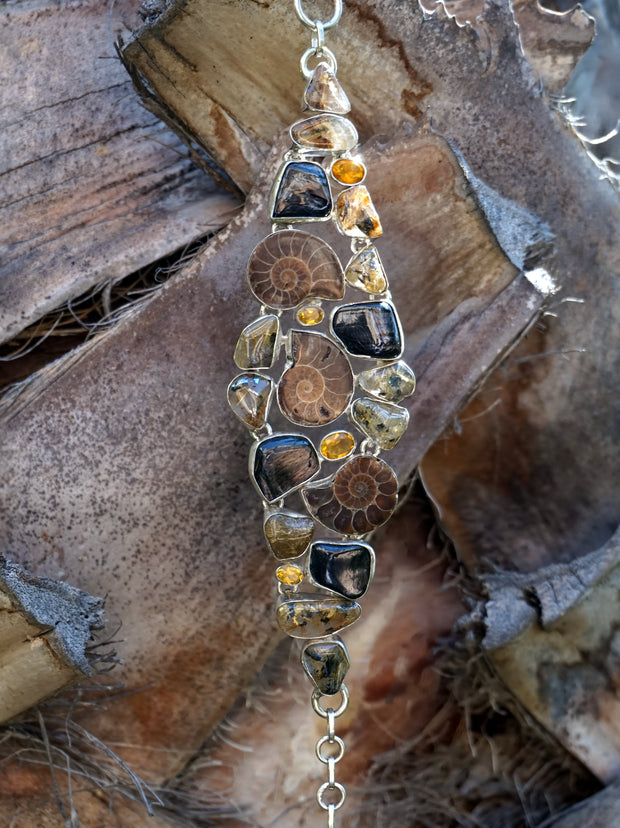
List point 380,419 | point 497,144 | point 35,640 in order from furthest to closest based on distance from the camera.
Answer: point 497,144 → point 380,419 → point 35,640

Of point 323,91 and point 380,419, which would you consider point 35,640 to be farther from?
point 323,91

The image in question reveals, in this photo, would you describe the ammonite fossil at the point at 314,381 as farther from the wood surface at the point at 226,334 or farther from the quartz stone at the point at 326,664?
the quartz stone at the point at 326,664

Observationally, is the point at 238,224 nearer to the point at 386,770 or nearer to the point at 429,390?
the point at 429,390

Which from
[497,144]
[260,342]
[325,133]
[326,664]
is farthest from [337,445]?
[497,144]

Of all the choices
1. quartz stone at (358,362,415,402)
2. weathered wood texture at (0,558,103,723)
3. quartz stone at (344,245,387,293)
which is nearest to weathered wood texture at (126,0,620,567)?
quartz stone at (344,245,387,293)

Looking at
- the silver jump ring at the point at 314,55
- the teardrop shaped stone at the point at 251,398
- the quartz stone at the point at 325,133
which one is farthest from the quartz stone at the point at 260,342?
the silver jump ring at the point at 314,55

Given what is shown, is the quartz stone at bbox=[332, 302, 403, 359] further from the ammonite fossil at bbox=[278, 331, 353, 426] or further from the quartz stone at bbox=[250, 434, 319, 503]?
the quartz stone at bbox=[250, 434, 319, 503]
